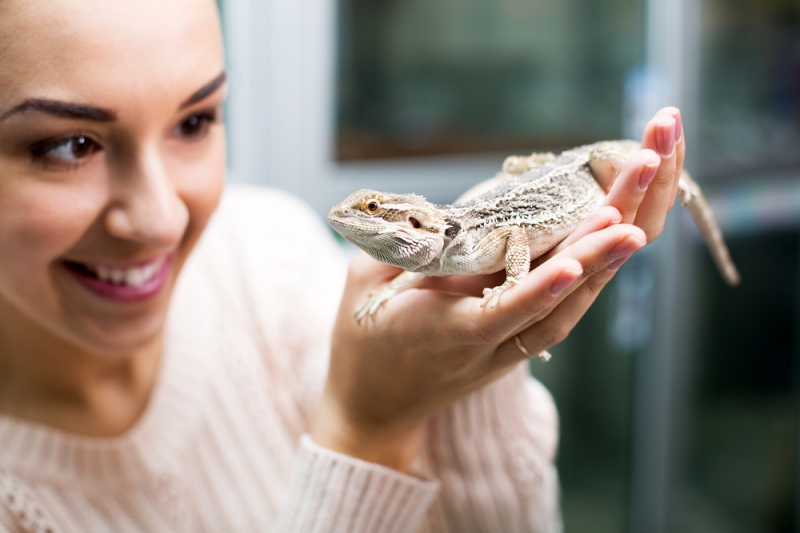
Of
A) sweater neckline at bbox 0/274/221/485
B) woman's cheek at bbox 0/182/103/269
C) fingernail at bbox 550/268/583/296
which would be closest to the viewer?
fingernail at bbox 550/268/583/296

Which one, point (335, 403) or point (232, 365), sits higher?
point (335, 403)

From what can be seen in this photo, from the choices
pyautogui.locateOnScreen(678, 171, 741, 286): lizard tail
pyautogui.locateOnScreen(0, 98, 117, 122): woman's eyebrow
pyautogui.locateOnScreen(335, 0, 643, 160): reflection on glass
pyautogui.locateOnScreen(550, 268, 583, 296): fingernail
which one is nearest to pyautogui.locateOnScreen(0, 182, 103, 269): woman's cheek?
pyautogui.locateOnScreen(0, 98, 117, 122): woman's eyebrow

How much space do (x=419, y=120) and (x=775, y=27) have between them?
6.09 feet

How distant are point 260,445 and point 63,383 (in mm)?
461

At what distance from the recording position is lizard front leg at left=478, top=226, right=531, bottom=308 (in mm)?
876

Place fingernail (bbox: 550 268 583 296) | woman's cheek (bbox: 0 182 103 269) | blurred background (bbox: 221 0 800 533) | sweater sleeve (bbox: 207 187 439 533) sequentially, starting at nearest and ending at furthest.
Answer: fingernail (bbox: 550 268 583 296)
woman's cheek (bbox: 0 182 103 269)
sweater sleeve (bbox: 207 187 439 533)
blurred background (bbox: 221 0 800 533)

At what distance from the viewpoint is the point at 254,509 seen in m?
1.47

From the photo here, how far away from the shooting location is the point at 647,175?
741 millimetres

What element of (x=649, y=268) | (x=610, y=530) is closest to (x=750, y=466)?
(x=610, y=530)

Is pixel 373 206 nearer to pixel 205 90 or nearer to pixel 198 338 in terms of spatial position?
pixel 205 90

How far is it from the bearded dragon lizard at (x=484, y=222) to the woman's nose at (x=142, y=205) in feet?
0.94

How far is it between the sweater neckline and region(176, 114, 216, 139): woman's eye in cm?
61

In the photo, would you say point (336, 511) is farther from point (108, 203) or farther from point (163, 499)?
point (108, 203)

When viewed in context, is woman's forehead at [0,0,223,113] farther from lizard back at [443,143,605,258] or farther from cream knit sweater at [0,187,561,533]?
cream knit sweater at [0,187,561,533]
